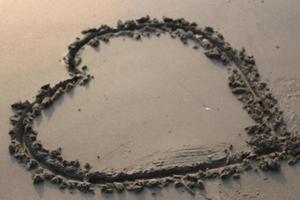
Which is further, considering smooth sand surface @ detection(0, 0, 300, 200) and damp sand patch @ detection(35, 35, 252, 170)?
damp sand patch @ detection(35, 35, 252, 170)

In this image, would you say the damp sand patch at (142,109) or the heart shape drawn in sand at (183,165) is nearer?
the heart shape drawn in sand at (183,165)

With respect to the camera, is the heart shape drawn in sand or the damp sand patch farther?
the damp sand patch

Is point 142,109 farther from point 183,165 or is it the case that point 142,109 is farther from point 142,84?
point 183,165

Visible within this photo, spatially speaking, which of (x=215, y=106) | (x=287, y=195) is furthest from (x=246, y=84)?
(x=287, y=195)

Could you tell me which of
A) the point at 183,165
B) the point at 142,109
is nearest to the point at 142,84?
the point at 142,109

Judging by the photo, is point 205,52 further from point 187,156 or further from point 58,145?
point 58,145
